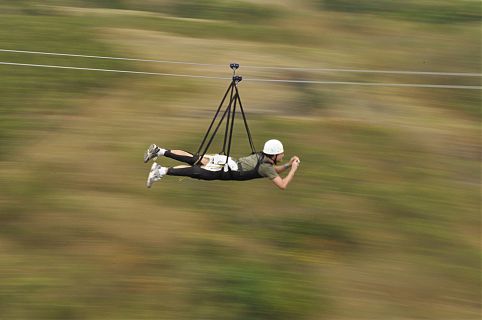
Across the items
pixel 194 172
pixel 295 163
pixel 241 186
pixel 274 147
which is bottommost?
pixel 241 186

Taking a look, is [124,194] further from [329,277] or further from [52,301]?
[329,277]

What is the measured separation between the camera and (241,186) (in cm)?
1418

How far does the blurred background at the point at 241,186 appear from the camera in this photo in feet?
38.8

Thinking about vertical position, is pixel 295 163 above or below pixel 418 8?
below

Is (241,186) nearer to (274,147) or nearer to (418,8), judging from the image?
(274,147)

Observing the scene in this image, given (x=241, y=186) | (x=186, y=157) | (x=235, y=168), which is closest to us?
(x=235, y=168)

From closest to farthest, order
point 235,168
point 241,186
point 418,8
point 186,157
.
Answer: point 235,168, point 186,157, point 241,186, point 418,8

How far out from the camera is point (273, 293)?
11586 mm

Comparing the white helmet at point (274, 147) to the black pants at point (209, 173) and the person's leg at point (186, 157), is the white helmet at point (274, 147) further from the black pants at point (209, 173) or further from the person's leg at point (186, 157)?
the person's leg at point (186, 157)

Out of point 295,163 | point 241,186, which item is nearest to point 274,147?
point 295,163

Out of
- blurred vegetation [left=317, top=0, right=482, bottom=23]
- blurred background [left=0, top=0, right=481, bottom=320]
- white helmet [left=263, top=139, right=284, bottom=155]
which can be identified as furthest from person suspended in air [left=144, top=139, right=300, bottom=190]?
blurred vegetation [left=317, top=0, right=482, bottom=23]

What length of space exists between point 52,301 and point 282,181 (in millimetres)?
4139

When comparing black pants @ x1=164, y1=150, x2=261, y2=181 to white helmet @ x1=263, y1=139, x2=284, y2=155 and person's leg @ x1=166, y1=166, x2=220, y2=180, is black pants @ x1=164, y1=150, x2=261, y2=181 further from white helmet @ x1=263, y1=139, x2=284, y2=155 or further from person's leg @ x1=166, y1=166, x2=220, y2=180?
white helmet @ x1=263, y1=139, x2=284, y2=155

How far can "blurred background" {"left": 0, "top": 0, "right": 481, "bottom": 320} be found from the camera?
11820 mm
